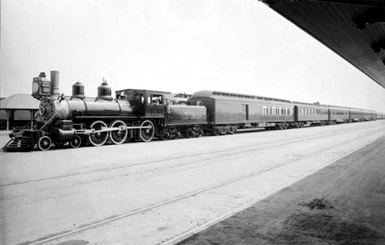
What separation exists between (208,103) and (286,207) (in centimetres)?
1747

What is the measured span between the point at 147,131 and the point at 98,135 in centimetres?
323

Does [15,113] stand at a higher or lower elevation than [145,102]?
lower

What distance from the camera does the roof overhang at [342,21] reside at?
5.76m

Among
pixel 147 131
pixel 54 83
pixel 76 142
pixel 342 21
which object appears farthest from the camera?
pixel 147 131

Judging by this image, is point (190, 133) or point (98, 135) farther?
point (190, 133)

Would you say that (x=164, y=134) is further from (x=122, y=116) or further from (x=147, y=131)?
(x=122, y=116)

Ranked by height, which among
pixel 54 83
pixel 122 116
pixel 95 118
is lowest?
pixel 95 118

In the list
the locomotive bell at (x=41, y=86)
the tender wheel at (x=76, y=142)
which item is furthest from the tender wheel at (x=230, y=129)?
the locomotive bell at (x=41, y=86)

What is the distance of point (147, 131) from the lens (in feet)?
56.2

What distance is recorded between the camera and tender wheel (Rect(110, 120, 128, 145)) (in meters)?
15.4

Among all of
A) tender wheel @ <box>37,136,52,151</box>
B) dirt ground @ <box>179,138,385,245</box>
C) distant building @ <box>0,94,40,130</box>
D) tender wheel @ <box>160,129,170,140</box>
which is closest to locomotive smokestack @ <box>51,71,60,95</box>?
tender wheel @ <box>37,136,52,151</box>

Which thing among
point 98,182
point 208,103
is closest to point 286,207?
point 98,182

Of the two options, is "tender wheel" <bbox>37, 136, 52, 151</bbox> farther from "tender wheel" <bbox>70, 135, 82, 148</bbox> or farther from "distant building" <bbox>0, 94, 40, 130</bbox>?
"distant building" <bbox>0, 94, 40, 130</bbox>

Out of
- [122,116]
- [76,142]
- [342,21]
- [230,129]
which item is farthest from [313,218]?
[230,129]
